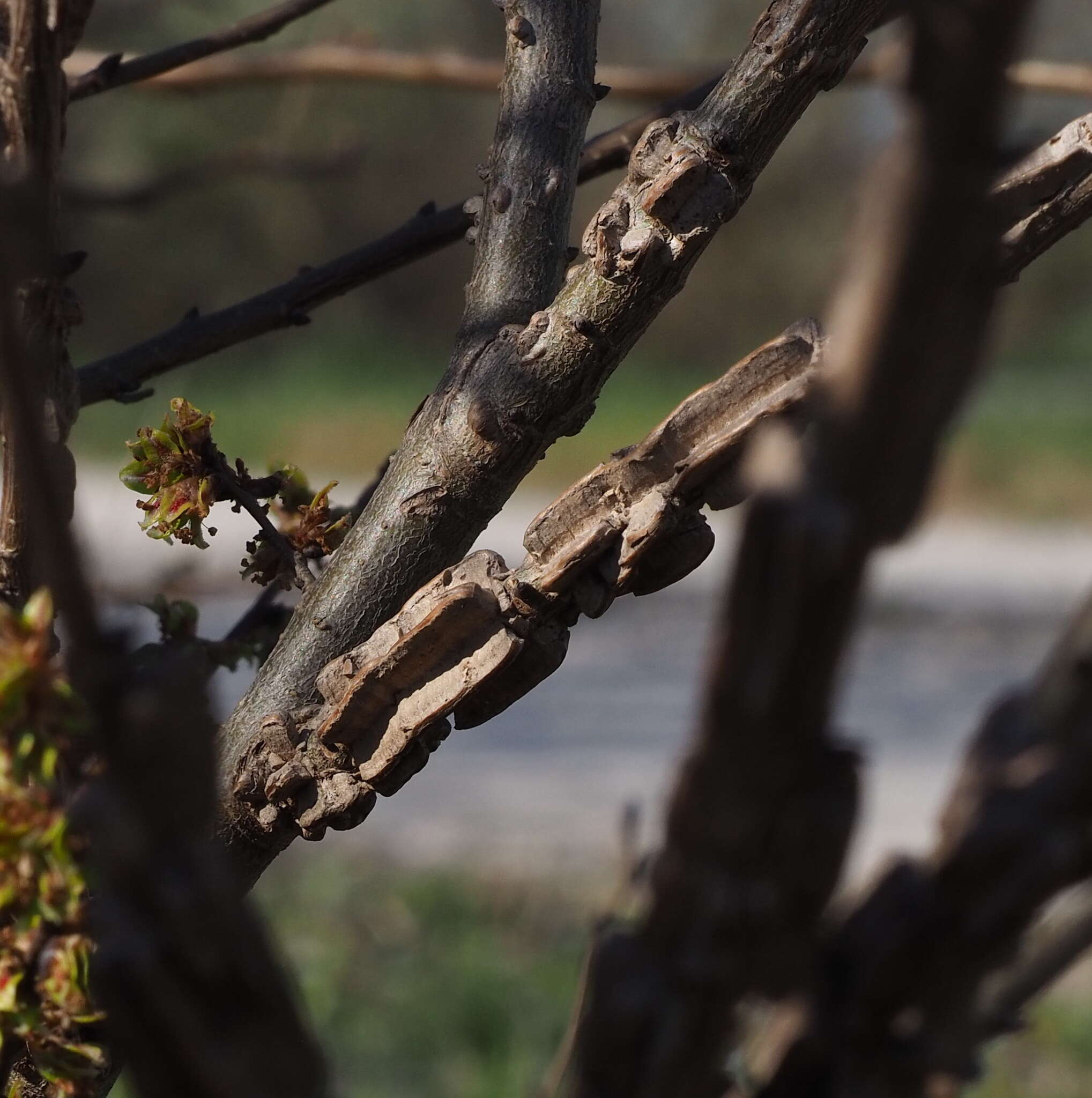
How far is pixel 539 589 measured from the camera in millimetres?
587

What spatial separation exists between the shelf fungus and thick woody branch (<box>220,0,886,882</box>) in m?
0.06

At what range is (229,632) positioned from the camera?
32.8 inches

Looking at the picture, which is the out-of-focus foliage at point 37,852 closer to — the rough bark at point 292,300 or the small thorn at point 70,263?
the small thorn at point 70,263

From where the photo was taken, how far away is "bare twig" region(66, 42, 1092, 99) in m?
1.72

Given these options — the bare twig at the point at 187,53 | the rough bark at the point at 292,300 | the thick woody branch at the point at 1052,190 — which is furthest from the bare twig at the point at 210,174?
the thick woody branch at the point at 1052,190

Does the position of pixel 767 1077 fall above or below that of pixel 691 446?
below

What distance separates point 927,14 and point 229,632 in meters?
0.66

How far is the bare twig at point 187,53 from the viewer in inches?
33.8

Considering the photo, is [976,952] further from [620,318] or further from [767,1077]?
[620,318]

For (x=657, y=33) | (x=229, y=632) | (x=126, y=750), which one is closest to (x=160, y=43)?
(x=229, y=632)

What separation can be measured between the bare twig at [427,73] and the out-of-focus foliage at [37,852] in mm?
1419

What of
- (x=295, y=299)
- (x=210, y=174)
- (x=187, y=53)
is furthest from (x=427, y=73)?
(x=295, y=299)

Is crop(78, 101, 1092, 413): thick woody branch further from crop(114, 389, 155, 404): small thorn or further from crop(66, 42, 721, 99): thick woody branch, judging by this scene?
crop(66, 42, 721, 99): thick woody branch

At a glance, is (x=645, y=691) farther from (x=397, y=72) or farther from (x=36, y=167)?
(x=36, y=167)
